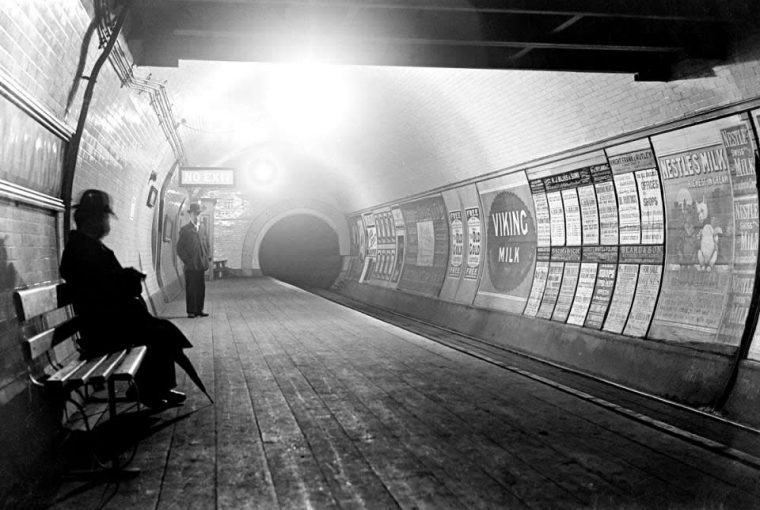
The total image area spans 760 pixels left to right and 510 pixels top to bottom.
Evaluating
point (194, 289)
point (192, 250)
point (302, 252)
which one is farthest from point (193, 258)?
point (302, 252)

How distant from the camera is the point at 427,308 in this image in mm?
13992

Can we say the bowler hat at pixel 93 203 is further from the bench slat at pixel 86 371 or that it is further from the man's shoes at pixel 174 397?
the man's shoes at pixel 174 397

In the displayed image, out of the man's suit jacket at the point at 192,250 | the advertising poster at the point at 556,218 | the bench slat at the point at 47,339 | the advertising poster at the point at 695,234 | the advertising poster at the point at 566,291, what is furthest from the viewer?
the man's suit jacket at the point at 192,250

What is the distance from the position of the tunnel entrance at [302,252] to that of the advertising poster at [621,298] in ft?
56.3

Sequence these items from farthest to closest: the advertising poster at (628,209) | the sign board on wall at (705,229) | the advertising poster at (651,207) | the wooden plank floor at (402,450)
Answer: the advertising poster at (628,209), the advertising poster at (651,207), the sign board on wall at (705,229), the wooden plank floor at (402,450)

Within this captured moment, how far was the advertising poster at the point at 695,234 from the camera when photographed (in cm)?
643

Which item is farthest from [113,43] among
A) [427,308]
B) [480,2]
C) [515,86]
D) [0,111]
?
[427,308]

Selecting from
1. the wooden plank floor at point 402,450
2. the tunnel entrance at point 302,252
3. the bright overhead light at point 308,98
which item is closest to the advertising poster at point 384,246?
the bright overhead light at point 308,98

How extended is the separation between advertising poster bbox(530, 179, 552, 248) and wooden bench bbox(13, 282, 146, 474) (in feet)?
20.2

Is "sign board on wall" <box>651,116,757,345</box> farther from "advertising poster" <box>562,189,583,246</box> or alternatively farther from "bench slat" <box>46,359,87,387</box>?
"bench slat" <box>46,359,87,387</box>

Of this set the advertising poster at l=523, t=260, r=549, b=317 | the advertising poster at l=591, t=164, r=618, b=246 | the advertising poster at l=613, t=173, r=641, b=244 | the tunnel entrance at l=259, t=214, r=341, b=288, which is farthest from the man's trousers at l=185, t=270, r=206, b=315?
the tunnel entrance at l=259, t=214, r=341, b=288

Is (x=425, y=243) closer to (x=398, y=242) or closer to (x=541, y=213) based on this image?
(x=398, y=242)

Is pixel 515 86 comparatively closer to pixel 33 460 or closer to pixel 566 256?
pixel 566 256

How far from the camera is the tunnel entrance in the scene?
25297mm
